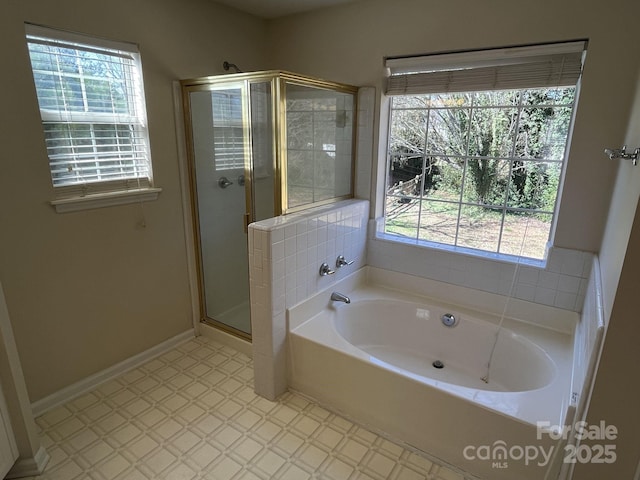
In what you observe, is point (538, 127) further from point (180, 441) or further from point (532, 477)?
point (180, 441)

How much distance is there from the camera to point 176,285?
2639 mm

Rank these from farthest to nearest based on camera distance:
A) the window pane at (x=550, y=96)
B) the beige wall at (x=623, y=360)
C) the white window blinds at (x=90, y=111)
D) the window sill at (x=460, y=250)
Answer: the window sill at (x=460, y=250) → the window pane at (x=550, y=96) → the white window blinds at (x=90, y=111) → the beige wall at (x=623, y=360)

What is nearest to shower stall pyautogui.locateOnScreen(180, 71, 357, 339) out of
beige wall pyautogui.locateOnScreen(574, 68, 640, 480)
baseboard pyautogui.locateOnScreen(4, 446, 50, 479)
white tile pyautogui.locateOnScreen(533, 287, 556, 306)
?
baseboard pyautogui.locateOnScreen(4, 446, 50, 479)

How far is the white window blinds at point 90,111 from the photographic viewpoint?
184 cm

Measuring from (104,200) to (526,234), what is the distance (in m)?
2.54

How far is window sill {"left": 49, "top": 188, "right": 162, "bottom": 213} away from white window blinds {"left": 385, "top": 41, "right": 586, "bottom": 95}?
170 cm

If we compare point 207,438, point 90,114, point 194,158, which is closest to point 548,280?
point 207,438

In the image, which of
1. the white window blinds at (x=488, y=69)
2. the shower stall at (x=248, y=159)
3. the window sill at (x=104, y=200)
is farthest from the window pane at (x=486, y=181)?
the window sill at (x=104, y=200)

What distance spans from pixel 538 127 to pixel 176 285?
2549mm

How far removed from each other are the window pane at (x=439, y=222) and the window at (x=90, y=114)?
185 cm

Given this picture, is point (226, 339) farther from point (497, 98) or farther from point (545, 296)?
point (497, 98)

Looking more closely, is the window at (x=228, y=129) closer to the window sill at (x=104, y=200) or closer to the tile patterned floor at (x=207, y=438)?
the window sill at (x=104, y=200)

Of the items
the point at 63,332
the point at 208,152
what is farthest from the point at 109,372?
the point at 208,152

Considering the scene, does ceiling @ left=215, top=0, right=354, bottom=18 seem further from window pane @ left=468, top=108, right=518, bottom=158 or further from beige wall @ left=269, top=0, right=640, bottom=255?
window pane @ left=468, top=108, right=518, bottom=158
